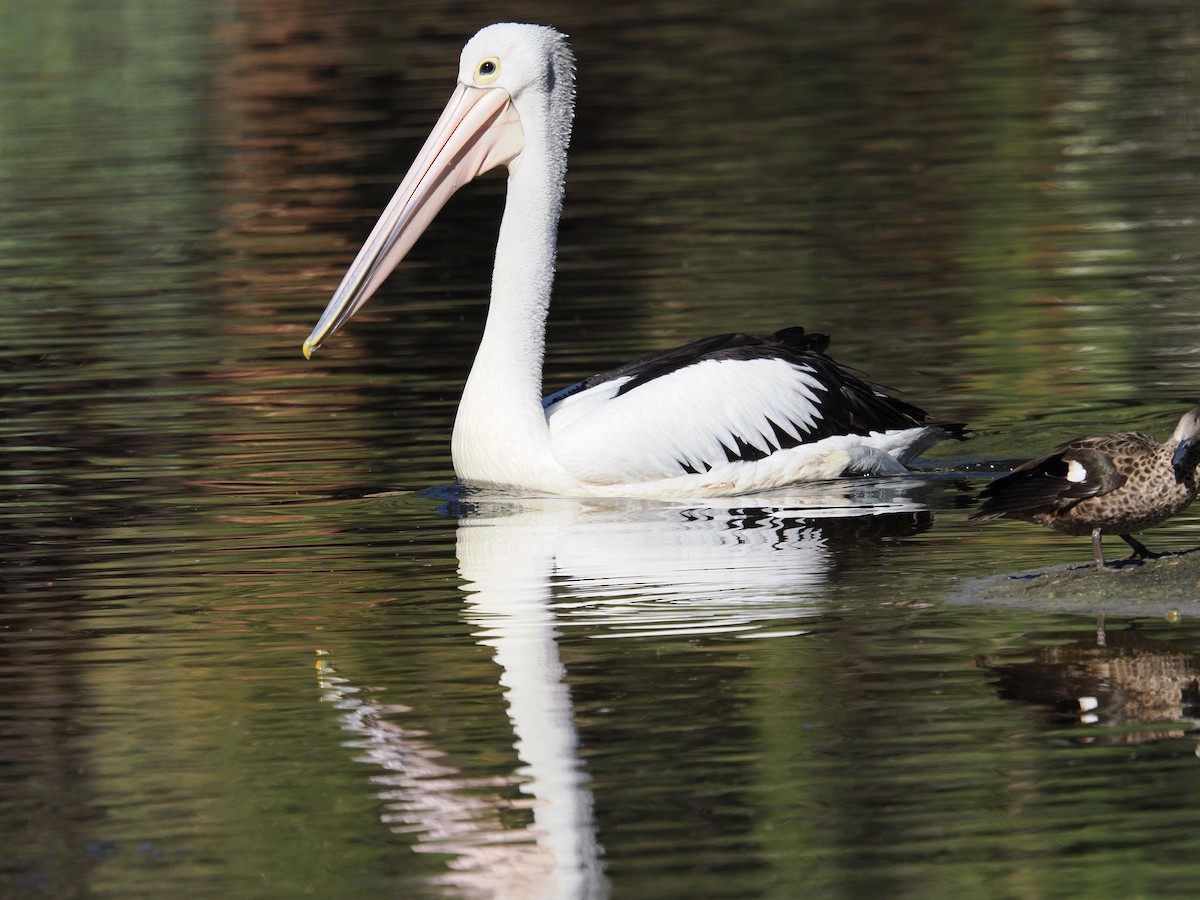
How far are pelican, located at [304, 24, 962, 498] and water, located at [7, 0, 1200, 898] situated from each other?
18 cm

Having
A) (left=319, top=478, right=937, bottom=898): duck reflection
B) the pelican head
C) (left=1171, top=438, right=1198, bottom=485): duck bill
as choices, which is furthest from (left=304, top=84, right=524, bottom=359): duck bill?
(left=1171, top=438, right=1198, bottom=485): duck bill

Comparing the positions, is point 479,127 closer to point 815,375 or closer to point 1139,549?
point 815,375

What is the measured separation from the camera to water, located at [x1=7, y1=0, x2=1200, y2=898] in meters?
4.99

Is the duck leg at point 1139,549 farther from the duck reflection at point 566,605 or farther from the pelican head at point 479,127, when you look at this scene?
the pelican head at point 479,127

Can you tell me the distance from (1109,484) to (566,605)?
1.63m

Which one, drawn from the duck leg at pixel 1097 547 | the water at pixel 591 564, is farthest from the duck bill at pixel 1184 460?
the water at pixel 591 564

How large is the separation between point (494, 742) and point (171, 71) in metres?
22.6

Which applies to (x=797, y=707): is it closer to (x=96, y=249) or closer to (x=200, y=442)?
(x=200, y=442)

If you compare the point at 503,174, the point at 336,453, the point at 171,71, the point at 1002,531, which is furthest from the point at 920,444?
the point at 171,71

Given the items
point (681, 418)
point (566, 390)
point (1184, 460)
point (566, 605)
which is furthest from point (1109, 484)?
point (566, 390)

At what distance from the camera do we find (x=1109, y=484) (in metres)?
6.41

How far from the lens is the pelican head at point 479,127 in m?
8.95

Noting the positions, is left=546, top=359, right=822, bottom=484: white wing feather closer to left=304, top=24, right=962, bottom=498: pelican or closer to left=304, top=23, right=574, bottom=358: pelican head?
left=304, top=24, right=962, bottom=498: pelican

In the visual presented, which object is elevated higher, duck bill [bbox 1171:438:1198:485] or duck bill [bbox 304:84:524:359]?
duck bill [bbox 304:84:524:359]
